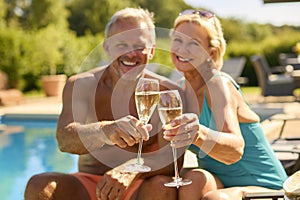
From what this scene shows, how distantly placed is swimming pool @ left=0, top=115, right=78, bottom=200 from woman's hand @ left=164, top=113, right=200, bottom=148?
348 cm

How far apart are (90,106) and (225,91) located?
26.5 inches

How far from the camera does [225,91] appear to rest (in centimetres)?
228

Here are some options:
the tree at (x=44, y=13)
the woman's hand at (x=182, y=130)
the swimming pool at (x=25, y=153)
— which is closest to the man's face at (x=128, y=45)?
the woman's hand at (x=182, y=130)

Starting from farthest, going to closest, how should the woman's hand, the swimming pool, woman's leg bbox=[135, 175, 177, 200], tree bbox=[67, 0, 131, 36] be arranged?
tree bbox=[67, 0, 131, 36], the swimming pool, woman's leg bbox=[135, 175, 177, 200], the woman's hand

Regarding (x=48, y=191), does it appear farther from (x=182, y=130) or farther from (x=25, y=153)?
(x=25, y=153)

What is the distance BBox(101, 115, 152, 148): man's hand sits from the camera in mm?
1858

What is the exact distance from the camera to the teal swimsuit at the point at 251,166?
242 cm

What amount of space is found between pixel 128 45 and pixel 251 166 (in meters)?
0.82

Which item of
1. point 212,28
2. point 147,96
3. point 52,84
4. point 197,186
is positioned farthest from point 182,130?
point 52,84

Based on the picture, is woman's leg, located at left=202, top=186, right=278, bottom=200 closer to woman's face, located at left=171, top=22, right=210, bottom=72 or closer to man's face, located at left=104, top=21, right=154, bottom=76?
woman's face, located at left=171, top=22, right=210, bottom=72

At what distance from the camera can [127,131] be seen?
189 centimetres

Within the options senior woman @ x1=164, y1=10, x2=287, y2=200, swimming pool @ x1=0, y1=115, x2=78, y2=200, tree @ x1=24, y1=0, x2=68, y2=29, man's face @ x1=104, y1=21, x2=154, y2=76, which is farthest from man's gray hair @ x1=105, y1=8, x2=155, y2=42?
tree @ x1=24, y1=0, x2=68, y2=29

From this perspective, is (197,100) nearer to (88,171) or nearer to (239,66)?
(88,171)

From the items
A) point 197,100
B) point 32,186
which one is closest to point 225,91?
point 197,100
